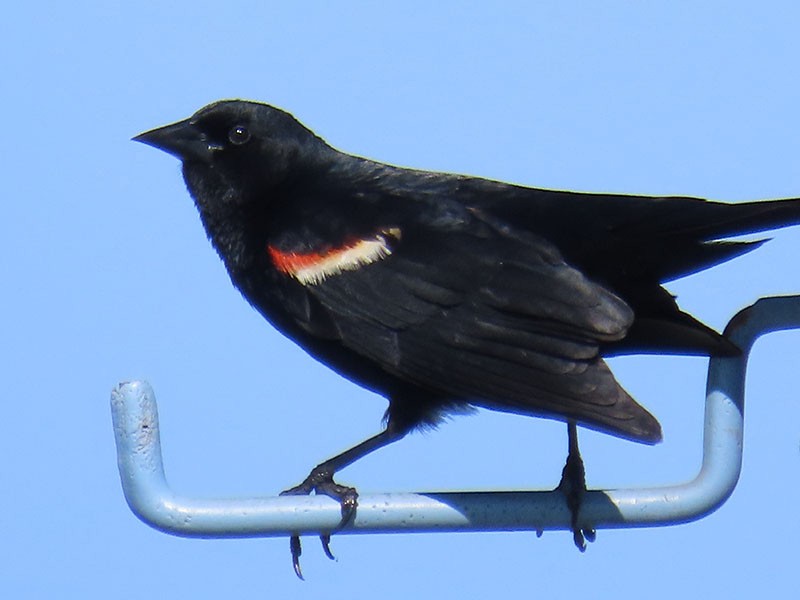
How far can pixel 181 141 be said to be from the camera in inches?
132

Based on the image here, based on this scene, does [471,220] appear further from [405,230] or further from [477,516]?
[477,516]

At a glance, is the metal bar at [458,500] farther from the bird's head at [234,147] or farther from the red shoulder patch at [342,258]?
the bird's head at [234,147]

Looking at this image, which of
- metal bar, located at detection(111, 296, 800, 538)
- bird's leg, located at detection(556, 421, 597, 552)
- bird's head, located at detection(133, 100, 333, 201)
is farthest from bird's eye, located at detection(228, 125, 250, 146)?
metal bar, located at detection(111, 296, 800, 538)

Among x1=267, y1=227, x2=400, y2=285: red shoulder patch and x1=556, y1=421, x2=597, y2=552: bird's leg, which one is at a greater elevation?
x1=267, y1=227, x2=400, y2=285: red shoulder patch

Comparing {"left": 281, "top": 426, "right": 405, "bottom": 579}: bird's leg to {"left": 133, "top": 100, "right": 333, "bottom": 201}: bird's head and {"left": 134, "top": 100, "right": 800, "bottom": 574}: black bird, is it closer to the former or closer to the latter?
{"left": 134, "top": 100, "right": 800, "bottom": 574}: black bird

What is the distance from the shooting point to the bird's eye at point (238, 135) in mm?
3404

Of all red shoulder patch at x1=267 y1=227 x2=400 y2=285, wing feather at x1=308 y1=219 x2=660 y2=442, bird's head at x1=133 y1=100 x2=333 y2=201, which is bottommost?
wing feather at x1=308 y1=219 x2=660 y2=442

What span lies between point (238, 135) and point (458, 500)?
1479mm

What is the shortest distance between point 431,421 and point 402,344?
0.25 metres

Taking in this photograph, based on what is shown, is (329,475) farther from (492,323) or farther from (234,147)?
(234,147)

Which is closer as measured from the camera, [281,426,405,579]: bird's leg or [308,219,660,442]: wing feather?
[308,219,660,442]: wing feather

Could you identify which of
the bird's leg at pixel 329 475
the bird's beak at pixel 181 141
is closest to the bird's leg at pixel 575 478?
the bird's leg at pixel 329 475

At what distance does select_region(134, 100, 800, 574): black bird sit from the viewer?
104 inches

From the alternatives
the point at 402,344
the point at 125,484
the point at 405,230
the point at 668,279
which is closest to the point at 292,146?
the point at 405,230
